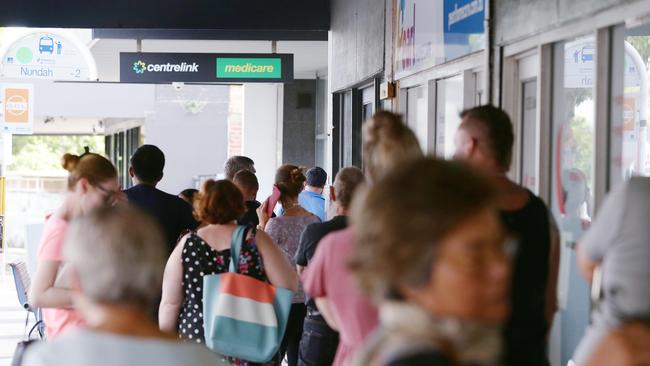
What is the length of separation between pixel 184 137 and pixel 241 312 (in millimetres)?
17488

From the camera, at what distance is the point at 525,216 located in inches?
133

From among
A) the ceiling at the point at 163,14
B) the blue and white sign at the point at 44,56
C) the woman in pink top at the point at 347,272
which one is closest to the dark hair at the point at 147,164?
the woman in pink top at the point at 347,272

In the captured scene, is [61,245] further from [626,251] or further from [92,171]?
[626,251]

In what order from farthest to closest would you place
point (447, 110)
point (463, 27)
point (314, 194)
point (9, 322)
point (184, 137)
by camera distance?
1. point (184, 137)
2. point (9, 322)
3. point (314, 194)
4. point (447, 110)
5. point (463, 27)

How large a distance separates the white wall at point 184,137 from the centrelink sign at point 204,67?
7888mm

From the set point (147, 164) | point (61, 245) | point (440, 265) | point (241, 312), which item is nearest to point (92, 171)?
point (61, 245)

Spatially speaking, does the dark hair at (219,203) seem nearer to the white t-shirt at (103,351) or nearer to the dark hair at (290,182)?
the dark hair at (290,182)

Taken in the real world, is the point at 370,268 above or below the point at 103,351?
above

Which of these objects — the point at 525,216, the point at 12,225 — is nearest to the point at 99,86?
the point at 12,225

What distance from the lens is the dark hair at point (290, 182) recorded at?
668 centimetres

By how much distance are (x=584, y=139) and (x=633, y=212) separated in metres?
2.49

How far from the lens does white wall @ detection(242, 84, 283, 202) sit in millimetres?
22031

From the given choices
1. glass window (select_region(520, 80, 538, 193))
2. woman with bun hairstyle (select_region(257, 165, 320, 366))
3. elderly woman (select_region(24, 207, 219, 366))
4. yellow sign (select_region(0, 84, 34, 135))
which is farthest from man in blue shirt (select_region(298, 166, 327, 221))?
yellow sign (select_region(0, 84, 34, 135))

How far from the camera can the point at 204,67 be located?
1383cm
